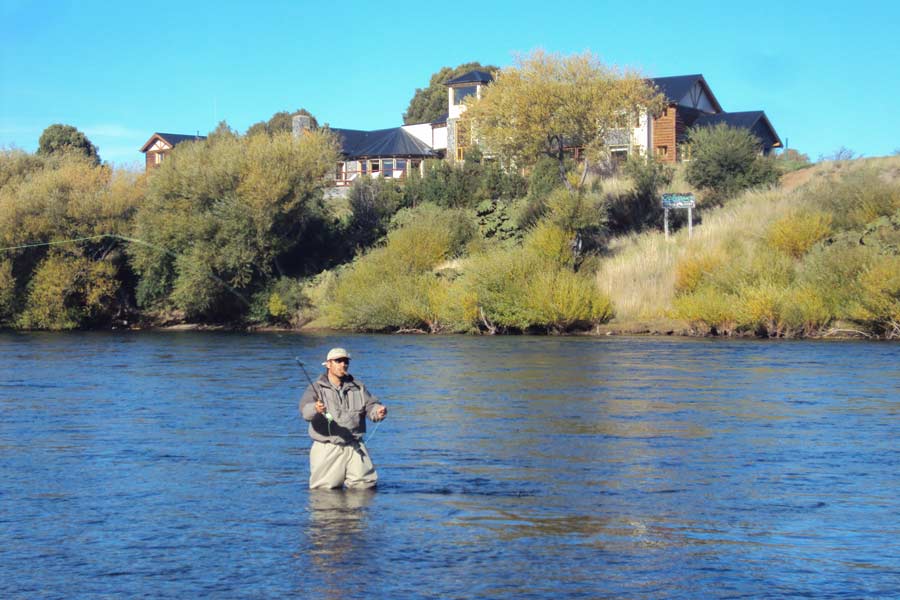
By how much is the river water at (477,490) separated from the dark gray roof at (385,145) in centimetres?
5472

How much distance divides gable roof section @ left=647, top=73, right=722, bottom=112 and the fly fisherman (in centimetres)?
5717

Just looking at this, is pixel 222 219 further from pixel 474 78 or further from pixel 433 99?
pixel 433 99

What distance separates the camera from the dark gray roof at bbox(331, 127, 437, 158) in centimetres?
7962

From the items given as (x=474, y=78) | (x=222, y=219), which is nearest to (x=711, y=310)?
(x=222, y=219)

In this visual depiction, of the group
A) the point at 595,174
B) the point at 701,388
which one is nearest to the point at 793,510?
the point at 701,388

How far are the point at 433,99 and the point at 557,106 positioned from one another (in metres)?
63.6

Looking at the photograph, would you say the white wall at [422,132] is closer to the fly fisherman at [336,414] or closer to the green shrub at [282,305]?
the green shrub at [282,305]

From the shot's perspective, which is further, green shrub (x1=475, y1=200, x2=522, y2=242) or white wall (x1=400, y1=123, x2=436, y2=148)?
white wall (x1=400, y1=123, x2=436, y2=148)

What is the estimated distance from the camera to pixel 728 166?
174 feet

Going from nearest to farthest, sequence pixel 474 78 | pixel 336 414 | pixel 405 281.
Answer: pixel 336 414
pixel 405 281
pixel 474 78

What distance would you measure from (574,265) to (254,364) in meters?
16.4

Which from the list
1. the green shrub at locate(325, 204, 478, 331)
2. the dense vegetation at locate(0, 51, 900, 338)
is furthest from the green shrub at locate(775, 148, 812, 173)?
the green shrub at locate(325, 204, 478, 331)

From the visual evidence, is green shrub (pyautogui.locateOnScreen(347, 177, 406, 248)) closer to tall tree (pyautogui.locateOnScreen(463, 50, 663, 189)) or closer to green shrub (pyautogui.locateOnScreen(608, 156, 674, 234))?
tall tree (pyautogui.locateOnScreen(463, 50, 663, 189))

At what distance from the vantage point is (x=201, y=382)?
2594 cm
